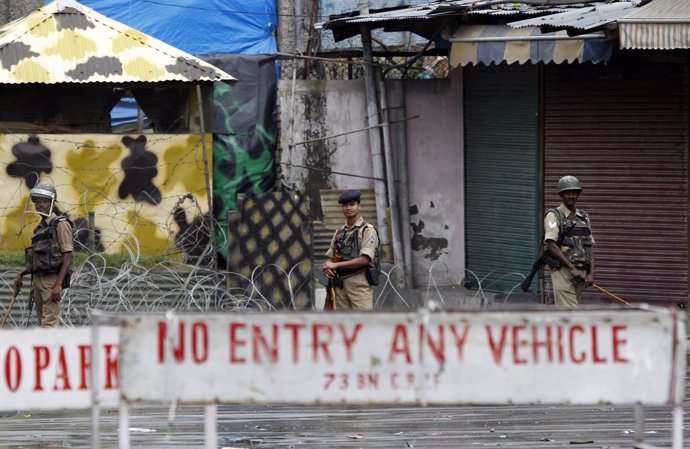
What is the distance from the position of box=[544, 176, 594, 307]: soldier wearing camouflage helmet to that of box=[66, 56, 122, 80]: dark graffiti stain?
19.3 ft

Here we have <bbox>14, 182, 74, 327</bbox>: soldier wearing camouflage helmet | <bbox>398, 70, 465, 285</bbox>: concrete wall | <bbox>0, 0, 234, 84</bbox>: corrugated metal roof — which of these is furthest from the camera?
<bbox>398, 70, 465, 285</bbox>: concrete wall

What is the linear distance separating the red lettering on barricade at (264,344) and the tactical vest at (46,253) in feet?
18.8

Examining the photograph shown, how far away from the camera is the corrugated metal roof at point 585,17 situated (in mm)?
12625

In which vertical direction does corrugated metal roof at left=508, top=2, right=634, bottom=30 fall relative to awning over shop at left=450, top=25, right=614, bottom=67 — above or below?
above

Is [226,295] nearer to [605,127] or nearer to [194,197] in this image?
[194,197]

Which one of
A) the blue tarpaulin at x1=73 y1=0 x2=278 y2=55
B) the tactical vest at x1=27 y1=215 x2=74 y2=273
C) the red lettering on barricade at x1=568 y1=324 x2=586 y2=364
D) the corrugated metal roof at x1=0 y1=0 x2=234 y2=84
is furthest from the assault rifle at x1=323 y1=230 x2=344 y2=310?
the blue tarpaulin at x1=73 y1=0 x2=278 y2=55

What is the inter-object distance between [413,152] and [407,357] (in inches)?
422

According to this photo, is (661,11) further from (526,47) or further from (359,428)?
(359,428)

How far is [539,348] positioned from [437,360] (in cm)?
45

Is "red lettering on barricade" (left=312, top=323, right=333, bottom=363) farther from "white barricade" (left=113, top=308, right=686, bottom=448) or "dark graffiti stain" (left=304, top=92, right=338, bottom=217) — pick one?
"dark graffiti stain" (left=304, top=92, right=338, bottom=217)

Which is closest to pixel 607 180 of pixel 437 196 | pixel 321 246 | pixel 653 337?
pixel 437 196

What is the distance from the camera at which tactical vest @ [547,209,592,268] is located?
11375mm

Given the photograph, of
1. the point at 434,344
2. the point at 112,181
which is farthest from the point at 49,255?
the point at 434,344

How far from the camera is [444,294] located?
52.2ft
